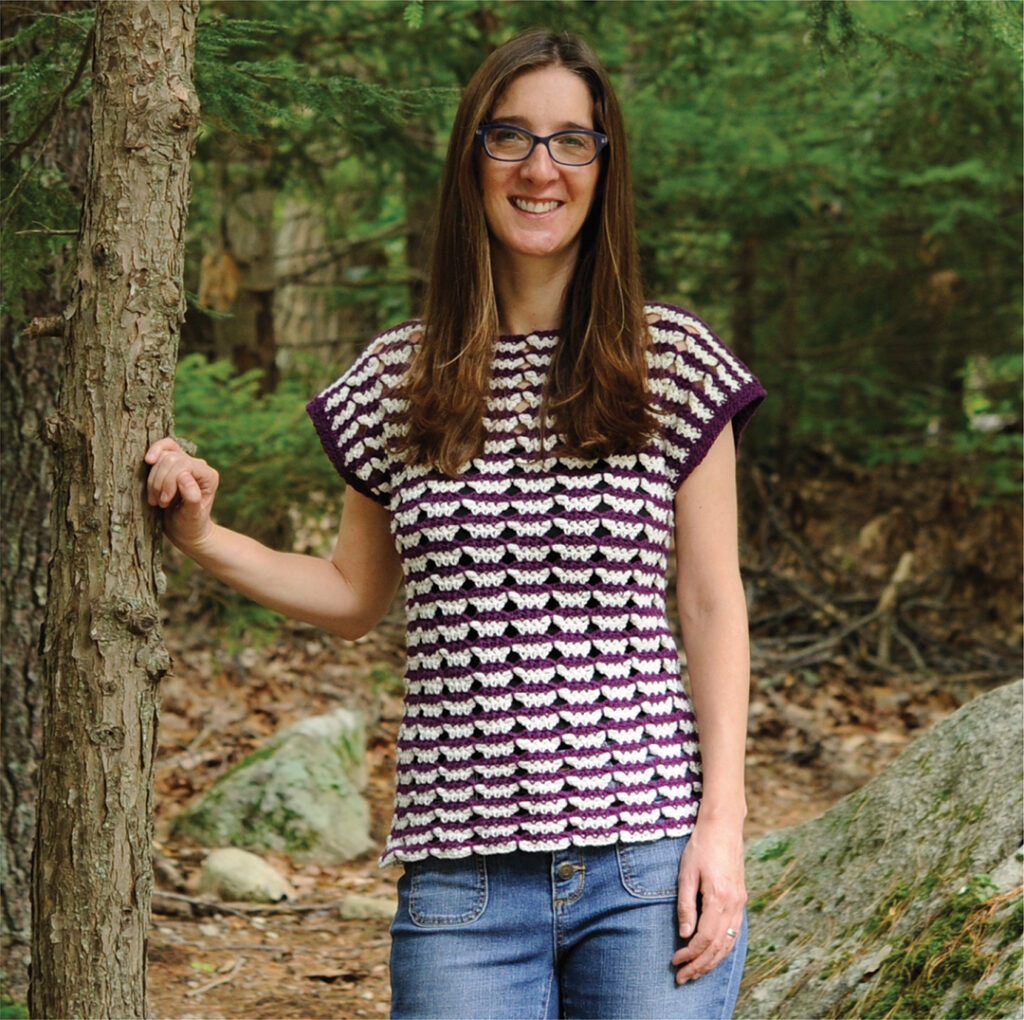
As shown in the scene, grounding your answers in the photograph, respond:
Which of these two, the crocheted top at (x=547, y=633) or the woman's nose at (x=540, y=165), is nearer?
the crocheted top at (x=547, y=633)

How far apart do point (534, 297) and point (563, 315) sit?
0.24ft

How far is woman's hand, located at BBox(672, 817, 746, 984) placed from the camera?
2.04 m

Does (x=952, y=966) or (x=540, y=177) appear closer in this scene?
(x=540, y=177)

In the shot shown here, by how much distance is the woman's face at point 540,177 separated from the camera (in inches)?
89.7

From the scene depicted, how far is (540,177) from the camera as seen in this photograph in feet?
7.43

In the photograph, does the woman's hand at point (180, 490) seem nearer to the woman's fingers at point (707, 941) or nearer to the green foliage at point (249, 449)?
the woman's fingers at point (707, 941)

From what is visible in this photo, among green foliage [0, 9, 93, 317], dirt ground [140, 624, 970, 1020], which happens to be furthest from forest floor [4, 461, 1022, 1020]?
green foliage [0, 9, 93, 317]

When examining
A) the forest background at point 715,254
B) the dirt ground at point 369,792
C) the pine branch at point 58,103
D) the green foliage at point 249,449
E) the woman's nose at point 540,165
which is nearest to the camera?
the woman's nose at point 540,165

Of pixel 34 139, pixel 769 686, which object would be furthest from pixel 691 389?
pixel 769 686

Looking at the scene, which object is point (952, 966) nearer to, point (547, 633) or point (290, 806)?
point (547, 633)

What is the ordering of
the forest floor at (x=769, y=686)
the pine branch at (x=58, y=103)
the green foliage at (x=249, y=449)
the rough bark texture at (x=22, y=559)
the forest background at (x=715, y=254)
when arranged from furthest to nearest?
the green foliage at (x=249, y=449), the forest floor at (x=769, y=686), the rough bark texture at (x=22, y=559), the forest background at (x=715, y=254), the pine branch at (x=58, y=103)

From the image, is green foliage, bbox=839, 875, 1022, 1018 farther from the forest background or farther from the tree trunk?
the forest background

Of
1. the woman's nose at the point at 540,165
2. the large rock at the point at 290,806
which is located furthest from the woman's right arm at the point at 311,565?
the large rock at the point at 290,806

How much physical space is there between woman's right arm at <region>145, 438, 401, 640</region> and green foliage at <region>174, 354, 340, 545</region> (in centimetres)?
213
